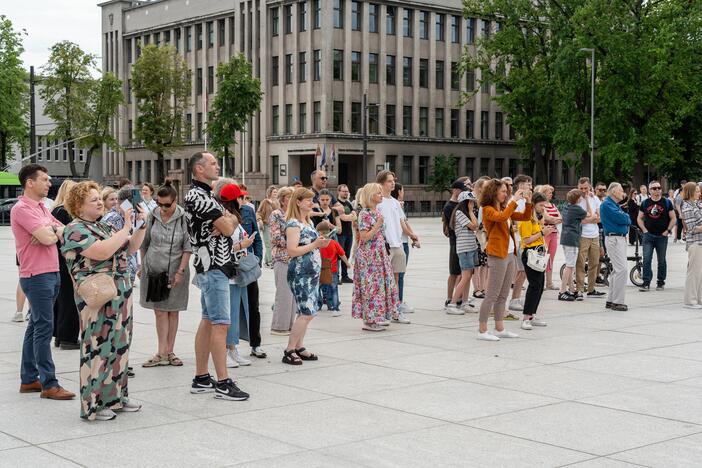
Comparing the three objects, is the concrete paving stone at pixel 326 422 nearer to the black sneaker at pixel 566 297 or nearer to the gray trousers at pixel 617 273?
the gray trousers at pixel 617 273

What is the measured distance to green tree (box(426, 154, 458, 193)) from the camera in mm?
68250

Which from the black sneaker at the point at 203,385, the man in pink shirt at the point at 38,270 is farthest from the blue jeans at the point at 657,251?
the man in pink shirt at the point at 38,270

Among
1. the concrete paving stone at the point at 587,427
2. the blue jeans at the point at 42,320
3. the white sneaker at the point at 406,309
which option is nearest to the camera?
the concrete paving stone at the point at 587,427

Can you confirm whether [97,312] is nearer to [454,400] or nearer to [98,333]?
[98,333]

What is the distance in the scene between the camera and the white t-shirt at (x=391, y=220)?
43.5 ft

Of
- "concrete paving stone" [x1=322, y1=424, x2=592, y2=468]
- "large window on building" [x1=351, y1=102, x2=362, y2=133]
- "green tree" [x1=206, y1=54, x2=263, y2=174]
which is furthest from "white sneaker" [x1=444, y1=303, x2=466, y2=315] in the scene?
"large window on building" [x1=351, y1=102, x2=362, y2=133]

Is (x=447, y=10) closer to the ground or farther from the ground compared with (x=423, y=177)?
farther from the ground

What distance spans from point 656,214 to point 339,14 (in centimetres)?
5353

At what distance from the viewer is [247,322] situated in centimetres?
1036

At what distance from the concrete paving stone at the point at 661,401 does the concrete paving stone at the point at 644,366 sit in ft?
1.50

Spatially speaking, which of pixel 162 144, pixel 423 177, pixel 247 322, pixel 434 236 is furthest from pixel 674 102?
pixel 247 322

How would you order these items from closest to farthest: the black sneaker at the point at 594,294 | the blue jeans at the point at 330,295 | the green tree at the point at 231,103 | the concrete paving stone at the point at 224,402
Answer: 1. the concrete paving stone at the point at 224,402
2. the blue jeans at the point at 330,295
3. the black sneaker at the point at 594,294
4. the green tree at the point at 231,103

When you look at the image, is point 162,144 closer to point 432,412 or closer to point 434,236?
point 434,236

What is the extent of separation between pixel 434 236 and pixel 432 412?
31.4 m
